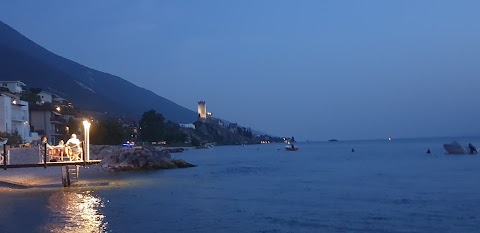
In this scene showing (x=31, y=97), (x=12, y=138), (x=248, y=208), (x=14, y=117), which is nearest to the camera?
(x=248, y=208)

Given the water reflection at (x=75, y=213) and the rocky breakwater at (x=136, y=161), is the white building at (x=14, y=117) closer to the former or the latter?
the rocky breakwater at (x=136, y=161)

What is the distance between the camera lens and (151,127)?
17075 centimetres

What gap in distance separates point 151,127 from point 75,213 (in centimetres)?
14371

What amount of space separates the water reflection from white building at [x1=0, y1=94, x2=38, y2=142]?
41.4 m

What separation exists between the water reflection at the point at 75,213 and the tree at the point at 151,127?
5252 inches

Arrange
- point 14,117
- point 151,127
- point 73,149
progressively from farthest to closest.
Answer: point 151,127 < point 14,117 < point 73,149

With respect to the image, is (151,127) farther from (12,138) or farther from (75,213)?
(75,213)

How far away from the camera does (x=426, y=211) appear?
2925 centimetres

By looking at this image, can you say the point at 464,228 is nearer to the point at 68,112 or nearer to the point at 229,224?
the point at 229,224

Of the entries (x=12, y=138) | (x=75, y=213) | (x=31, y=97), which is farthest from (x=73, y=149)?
(x=31, y=97)

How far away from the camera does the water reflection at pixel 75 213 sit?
2402cm

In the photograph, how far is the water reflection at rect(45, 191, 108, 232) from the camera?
24.0 metres

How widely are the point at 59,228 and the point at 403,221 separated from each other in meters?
15.2

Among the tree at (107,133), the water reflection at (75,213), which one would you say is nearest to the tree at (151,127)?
the tree at (107,133)
